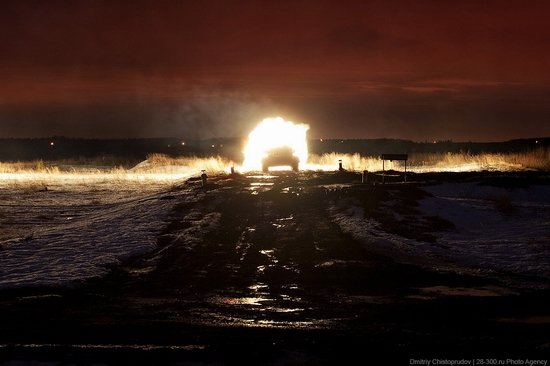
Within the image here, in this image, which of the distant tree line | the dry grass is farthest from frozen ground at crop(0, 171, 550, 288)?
the distant tree line

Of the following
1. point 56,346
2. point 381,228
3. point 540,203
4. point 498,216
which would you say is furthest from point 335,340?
point 540,203

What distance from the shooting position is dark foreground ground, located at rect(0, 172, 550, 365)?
7.01 metres

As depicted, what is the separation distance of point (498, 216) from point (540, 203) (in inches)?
124

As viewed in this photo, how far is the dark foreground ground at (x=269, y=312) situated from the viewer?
7008 mm

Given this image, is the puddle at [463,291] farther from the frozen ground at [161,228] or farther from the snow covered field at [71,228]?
the snow covered field at [71,228]

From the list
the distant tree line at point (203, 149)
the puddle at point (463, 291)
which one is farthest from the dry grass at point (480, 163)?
the distant tree line at point (203, 149)

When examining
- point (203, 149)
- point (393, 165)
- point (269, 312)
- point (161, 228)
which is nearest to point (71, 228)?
point (161, 228)

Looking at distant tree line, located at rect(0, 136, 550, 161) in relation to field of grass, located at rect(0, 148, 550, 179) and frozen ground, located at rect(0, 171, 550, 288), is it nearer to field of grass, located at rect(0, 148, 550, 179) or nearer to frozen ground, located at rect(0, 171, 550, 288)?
field of grass, located at rect(0, 148, 550, 179)

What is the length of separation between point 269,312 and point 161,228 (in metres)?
A: 9.47

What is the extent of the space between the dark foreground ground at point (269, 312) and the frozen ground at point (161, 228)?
0.79 m

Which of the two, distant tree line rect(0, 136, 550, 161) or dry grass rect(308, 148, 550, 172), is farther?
distant tree line rect(0, 136, 550, 161)

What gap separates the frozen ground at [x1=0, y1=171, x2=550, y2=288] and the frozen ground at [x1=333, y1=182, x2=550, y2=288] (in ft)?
0.07

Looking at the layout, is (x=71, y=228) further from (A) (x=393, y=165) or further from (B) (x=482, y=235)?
(A) (x=393, y=165)

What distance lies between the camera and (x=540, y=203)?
20500 mm
